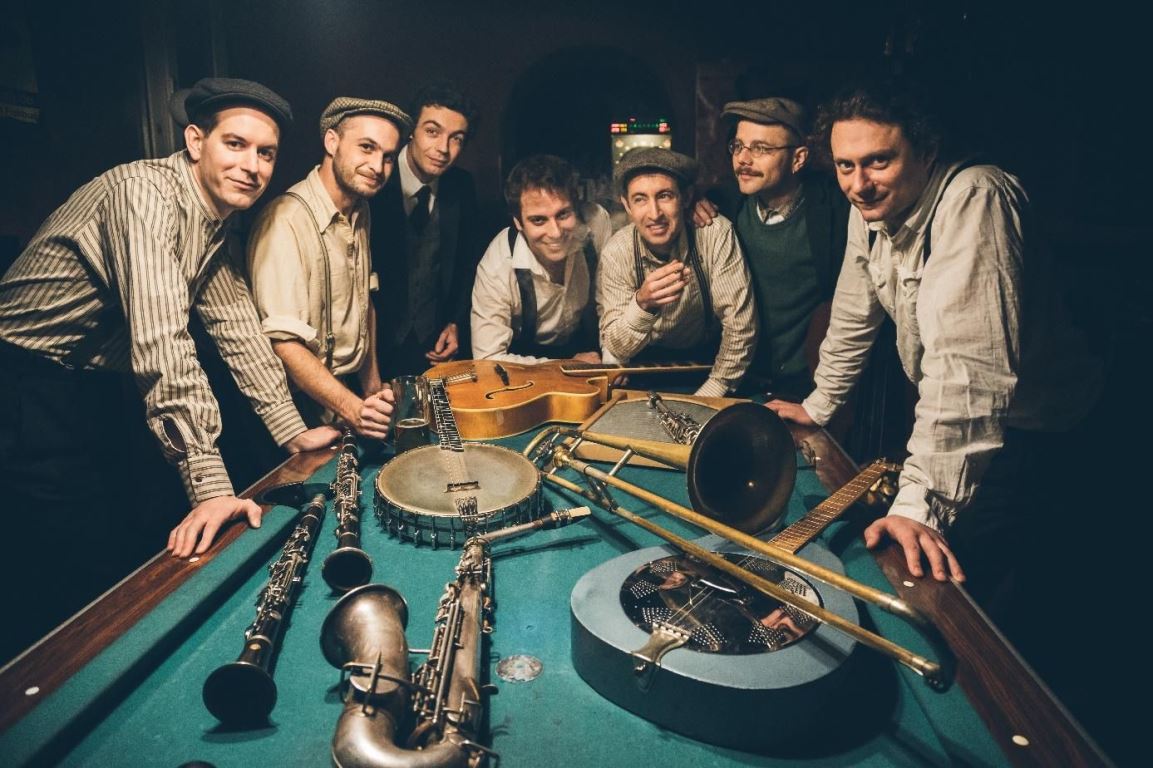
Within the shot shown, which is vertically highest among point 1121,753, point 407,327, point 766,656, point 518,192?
point 518,192

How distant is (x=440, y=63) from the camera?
6.44 m

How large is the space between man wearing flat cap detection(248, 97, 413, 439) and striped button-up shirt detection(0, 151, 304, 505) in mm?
145

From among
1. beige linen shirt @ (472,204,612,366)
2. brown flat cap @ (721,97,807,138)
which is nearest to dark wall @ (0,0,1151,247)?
brown flat cap @ (721,97,807,138)

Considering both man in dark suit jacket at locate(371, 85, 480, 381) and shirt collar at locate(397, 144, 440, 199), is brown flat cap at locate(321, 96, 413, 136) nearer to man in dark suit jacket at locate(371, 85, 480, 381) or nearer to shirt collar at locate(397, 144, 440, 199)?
man in dark suit jacket at locate(371, 85, 480, 381)

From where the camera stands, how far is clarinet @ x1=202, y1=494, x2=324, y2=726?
4.30ft

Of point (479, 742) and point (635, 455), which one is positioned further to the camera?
point (635, 455)

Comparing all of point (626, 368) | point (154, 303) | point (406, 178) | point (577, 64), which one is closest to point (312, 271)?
point (154, 303)

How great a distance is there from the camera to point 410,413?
324cm

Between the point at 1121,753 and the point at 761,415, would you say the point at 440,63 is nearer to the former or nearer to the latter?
the point at 761,415

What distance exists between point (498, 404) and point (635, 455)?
27.5 inches

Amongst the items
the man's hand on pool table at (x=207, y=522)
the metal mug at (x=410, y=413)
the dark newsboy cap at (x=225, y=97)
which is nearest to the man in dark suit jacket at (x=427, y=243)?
the metal mug at (x=410, y=413)

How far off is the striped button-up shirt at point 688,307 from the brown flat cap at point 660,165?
297mm

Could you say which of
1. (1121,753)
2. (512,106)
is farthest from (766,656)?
(512,106)

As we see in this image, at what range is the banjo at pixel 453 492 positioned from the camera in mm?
2047
